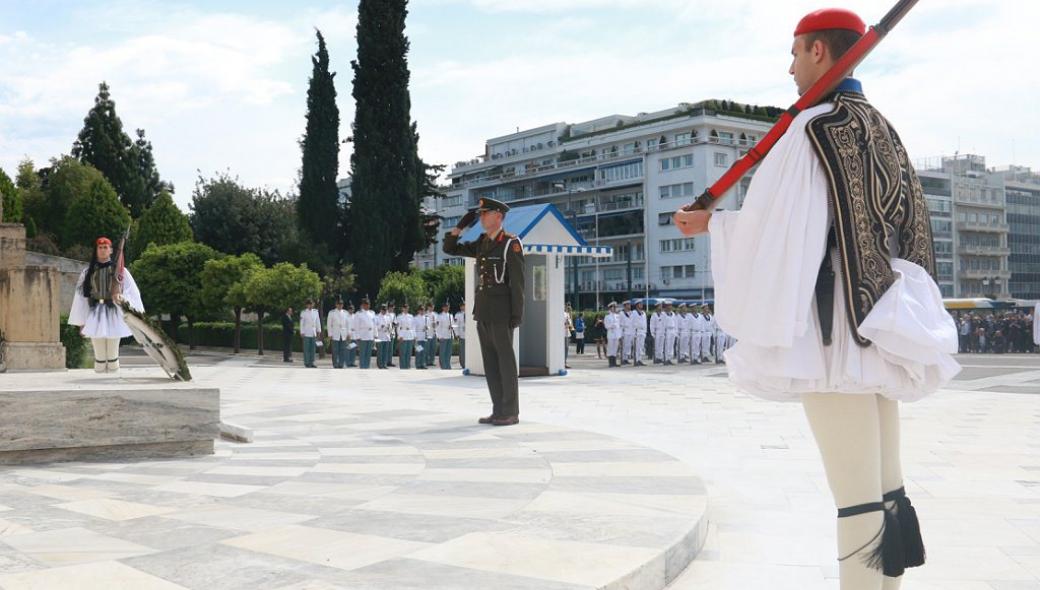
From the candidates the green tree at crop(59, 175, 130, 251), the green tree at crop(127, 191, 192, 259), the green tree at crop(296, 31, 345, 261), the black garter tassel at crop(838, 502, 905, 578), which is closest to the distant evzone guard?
the black garter tassel at crop(838, 502, 905, 578)

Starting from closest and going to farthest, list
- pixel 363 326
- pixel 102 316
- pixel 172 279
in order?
pixel 102 316 → pixel 363 326 → pixel 172 279

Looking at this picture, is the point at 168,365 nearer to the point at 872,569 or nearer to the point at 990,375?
the point at 872,569

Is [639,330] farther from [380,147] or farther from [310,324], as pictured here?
[380,147]

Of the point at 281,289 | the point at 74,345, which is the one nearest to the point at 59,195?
the point at 281,289

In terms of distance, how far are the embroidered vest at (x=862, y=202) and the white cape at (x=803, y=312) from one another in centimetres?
4

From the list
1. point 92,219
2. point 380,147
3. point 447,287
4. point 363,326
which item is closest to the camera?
point 363,326

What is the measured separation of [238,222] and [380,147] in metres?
11.1

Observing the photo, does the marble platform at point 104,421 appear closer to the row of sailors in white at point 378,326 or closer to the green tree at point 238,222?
the row of sailors in white at point 378,326

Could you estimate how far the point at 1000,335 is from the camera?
4141 centimetres

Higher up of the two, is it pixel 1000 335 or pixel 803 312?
pixel 803 312

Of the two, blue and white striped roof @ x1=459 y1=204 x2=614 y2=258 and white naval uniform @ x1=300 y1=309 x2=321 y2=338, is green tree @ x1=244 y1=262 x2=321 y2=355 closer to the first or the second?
white naval uniform @ x1=300 y1=309 x2=321 y2=338

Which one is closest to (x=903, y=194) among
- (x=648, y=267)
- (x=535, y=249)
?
(x=535, y=249)

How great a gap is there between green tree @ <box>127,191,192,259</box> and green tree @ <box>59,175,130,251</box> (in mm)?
2412

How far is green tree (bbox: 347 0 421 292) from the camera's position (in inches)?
1890
